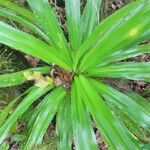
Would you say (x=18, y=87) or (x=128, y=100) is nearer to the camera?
(x=128, y=100)

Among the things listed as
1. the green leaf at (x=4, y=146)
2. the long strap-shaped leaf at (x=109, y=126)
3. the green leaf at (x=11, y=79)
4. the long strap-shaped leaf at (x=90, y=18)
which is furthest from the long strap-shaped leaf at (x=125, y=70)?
the green leaf at (x=4, y=146)

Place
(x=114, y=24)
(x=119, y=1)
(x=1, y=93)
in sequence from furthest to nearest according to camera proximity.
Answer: (x=119, y=1) < (x=1, y=93) < (x=114, y=24)

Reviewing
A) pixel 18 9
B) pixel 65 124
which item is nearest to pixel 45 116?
pixel 65 124

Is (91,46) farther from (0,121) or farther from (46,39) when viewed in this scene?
(0,121)

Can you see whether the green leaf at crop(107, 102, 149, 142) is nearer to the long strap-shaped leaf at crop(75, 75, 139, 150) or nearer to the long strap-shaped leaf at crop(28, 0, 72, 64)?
the long strap-shaped leaf at crop(75, 75, 139, 150)

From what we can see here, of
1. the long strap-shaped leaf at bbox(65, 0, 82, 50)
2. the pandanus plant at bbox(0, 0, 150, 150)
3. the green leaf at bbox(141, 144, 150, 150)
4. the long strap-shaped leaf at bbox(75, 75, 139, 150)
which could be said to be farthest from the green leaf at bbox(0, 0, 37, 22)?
the green leaf at bbox(141, 144, 150, 150)

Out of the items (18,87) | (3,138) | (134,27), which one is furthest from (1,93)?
(134,27)
